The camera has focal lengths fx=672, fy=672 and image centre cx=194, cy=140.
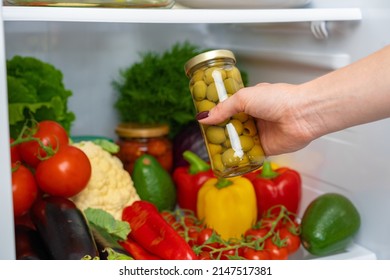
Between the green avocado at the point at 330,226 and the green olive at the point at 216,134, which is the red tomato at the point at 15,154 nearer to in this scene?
the green olive at the point at 216,134

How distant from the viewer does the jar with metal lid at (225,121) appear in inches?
43.6

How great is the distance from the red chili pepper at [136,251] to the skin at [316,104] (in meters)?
0.34

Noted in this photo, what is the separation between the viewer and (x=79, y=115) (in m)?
1.86

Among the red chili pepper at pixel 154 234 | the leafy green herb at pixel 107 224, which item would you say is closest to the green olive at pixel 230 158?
the red chili pepper at pixel 154 234

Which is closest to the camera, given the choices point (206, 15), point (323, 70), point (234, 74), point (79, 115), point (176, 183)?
point (234, 74)

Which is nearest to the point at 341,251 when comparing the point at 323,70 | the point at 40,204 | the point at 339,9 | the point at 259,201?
the point at 259,201

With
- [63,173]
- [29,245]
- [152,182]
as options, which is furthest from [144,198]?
[29,245]

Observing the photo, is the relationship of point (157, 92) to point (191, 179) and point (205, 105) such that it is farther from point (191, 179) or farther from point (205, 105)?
point (205, 105)

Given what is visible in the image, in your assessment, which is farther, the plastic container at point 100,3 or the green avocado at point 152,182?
the green avocado at point 152,182

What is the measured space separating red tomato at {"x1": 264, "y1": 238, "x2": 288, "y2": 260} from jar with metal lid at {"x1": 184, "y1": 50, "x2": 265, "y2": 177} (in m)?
0.30

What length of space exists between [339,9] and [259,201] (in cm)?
48

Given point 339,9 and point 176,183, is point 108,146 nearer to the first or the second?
point 176,183

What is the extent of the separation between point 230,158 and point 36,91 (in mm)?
699

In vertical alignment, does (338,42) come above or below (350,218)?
above
